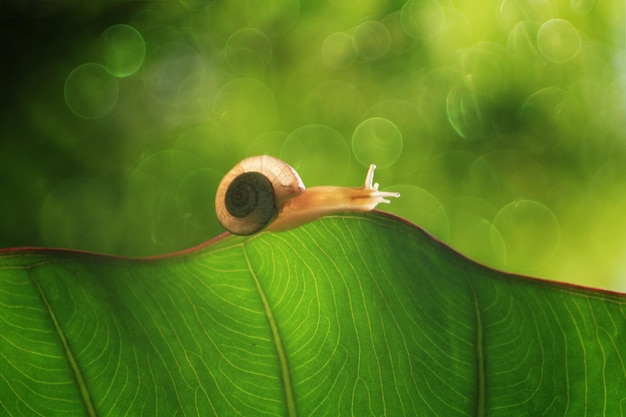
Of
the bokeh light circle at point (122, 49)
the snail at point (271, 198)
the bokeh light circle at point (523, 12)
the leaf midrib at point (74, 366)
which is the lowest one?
the leaf midrib at point (74, 366)

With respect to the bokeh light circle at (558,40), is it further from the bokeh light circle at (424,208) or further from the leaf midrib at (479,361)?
the leaf midrib at (479,361)

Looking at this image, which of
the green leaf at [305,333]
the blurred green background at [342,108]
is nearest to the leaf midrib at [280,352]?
the green leaf at [305,333]

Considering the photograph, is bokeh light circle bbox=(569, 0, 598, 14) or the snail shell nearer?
the snail shell

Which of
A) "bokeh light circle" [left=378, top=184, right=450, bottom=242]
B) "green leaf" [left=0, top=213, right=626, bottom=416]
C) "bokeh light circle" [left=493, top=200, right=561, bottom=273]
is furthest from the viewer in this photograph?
"bokeh light circle" [left=493, top=200, right=561, bottom=273]

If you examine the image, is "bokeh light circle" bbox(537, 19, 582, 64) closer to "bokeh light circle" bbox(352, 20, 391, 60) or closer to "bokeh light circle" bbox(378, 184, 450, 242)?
"bokeh light circle" bbox(352, 20, 391, 60)

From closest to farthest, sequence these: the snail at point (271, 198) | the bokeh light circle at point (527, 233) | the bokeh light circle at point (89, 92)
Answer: the snail at point (271, 198), the bokeh light circle at point (89, 92), the bokeh light circle at point (527, 233)

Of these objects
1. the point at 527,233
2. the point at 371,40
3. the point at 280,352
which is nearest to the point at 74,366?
the point at 280,352

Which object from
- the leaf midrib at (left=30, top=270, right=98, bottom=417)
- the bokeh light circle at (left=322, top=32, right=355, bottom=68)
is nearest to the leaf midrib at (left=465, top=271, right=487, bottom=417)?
the leaf midrib at (left=30, top=270, right=98, bottom=417)
